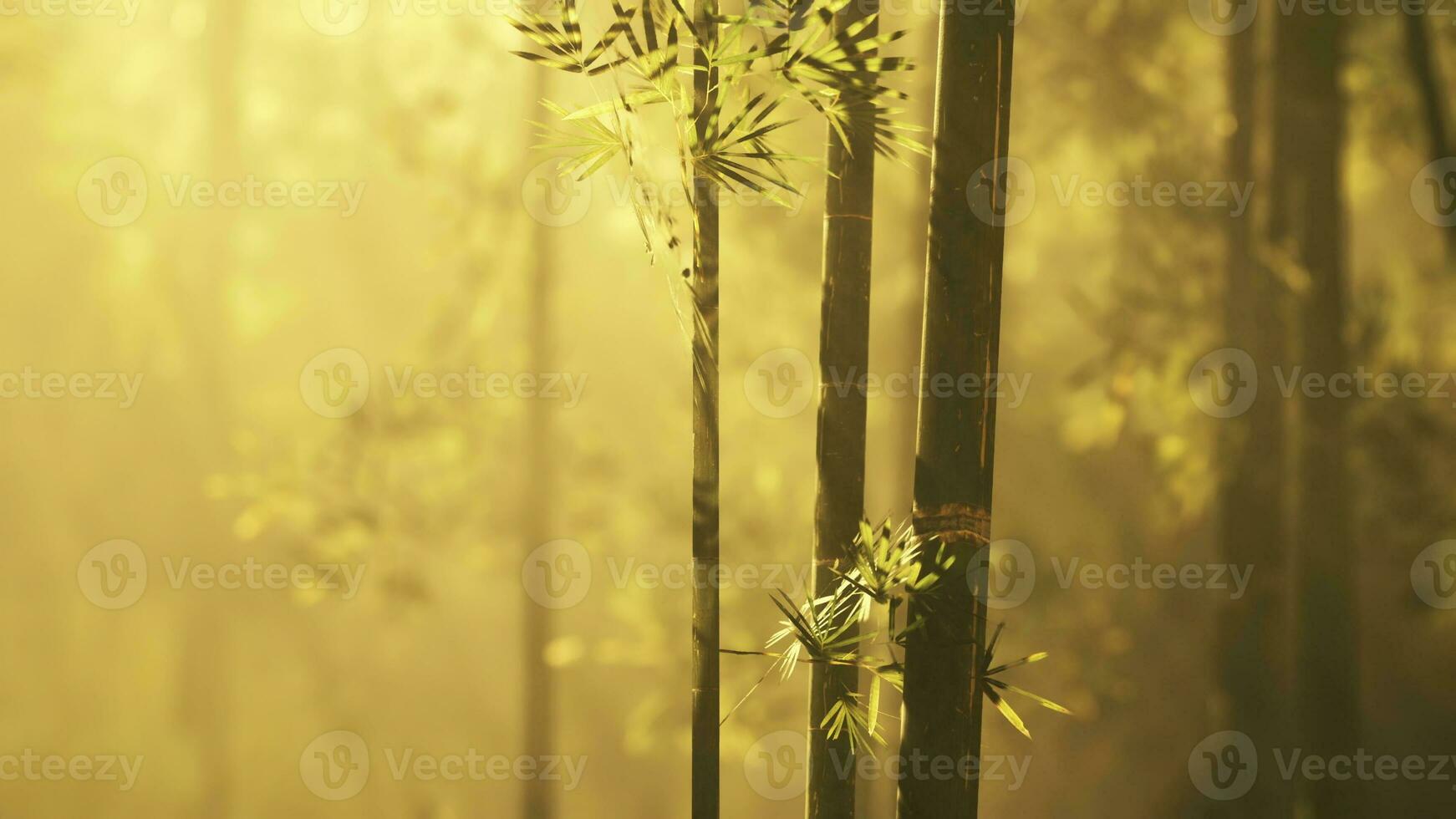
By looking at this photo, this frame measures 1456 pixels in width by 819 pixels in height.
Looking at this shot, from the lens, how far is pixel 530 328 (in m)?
Result: 2.28

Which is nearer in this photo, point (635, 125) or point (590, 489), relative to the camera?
point (635, 125)

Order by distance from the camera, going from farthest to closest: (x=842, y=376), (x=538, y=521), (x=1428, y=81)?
(x=538, y=521), (x=1428, y=81), (x=842, y=376)

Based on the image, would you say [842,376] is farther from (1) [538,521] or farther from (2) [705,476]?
(1) [538,521]

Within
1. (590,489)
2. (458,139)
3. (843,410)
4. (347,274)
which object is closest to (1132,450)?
(843,410)

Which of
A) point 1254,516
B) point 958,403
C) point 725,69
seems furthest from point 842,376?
point 1254,516

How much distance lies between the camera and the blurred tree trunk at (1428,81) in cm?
217

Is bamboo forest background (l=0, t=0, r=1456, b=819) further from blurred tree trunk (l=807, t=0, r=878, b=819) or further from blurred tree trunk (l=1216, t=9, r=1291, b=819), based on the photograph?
blurred tree trunk (l=807, t=0, r=878, b=819)

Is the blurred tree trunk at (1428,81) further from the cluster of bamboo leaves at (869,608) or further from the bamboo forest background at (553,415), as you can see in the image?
the cluster of bamboo leaves at (869,608)

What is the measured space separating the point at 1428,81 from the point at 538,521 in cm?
238

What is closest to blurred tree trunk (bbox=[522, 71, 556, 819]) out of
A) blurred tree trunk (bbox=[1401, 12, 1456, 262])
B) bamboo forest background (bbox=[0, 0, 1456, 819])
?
bamboo forest background (bbox=[0, 0, 1456, 819])

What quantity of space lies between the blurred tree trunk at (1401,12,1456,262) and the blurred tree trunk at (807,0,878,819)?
154 centimetres

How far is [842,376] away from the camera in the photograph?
57.5 inches

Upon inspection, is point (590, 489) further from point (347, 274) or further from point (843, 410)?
point (843, 410)

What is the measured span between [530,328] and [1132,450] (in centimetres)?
150
